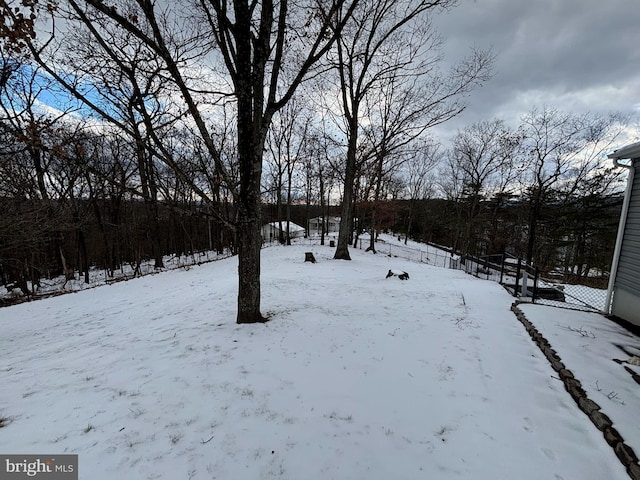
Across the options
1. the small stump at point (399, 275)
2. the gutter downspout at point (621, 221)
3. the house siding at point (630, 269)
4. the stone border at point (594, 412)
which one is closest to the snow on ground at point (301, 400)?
the stone border at point (594, 412)

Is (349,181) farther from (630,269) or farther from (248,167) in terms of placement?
(630,269)

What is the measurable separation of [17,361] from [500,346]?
719cm

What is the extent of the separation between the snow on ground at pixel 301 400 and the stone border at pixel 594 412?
3.0 inches

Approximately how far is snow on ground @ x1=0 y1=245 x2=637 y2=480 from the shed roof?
3.80m

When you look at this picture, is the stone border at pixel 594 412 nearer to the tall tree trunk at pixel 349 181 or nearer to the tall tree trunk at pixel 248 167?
the tall tree trunk at pixel 248 167

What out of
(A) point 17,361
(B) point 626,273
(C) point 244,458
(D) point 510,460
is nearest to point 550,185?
(B) point 626,273

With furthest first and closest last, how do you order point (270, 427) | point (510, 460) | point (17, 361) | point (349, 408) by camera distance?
point (17, 361)
point (349, 408)
point (270, 427)
point (510, 460)

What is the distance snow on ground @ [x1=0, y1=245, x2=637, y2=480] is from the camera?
2021 mm

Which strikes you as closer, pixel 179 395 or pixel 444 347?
pixel 179 395

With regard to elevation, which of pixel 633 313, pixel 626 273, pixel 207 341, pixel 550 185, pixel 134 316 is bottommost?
pixel 134 316

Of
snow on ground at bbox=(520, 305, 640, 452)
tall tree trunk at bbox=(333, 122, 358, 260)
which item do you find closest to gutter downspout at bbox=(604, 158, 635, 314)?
snow on ground at bbox=(520, 305, 640, 452)

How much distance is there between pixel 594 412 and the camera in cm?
245

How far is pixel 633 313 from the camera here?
503cm

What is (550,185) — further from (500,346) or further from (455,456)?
(455,456)
